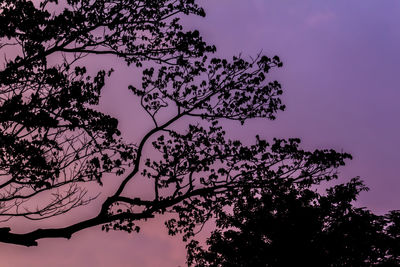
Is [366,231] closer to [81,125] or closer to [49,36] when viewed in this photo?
[81,125]

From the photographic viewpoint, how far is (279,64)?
13000mm

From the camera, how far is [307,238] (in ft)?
77.3

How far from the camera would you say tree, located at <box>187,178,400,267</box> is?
22.6m

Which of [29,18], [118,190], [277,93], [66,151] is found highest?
[277,93]

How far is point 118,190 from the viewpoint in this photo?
37.4 ft

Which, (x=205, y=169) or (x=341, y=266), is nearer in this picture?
(x=205, y=169)

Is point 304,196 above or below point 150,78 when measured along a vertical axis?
below

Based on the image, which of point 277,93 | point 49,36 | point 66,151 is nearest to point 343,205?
point 277,93

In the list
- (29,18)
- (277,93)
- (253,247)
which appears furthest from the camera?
(253,247)

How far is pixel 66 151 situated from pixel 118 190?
1820 mm

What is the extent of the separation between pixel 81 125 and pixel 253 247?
1680cm

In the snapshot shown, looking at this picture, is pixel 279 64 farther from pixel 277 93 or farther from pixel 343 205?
pixel 343 205

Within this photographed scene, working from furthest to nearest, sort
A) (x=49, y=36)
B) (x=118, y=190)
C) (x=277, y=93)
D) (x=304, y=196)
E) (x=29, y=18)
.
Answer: (x=304, y=196) → (x=277, y=93) → (x=118, y=190) → (x=49, y=36) → (x=29, y=18)

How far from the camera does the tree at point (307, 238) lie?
22578 millimetres
